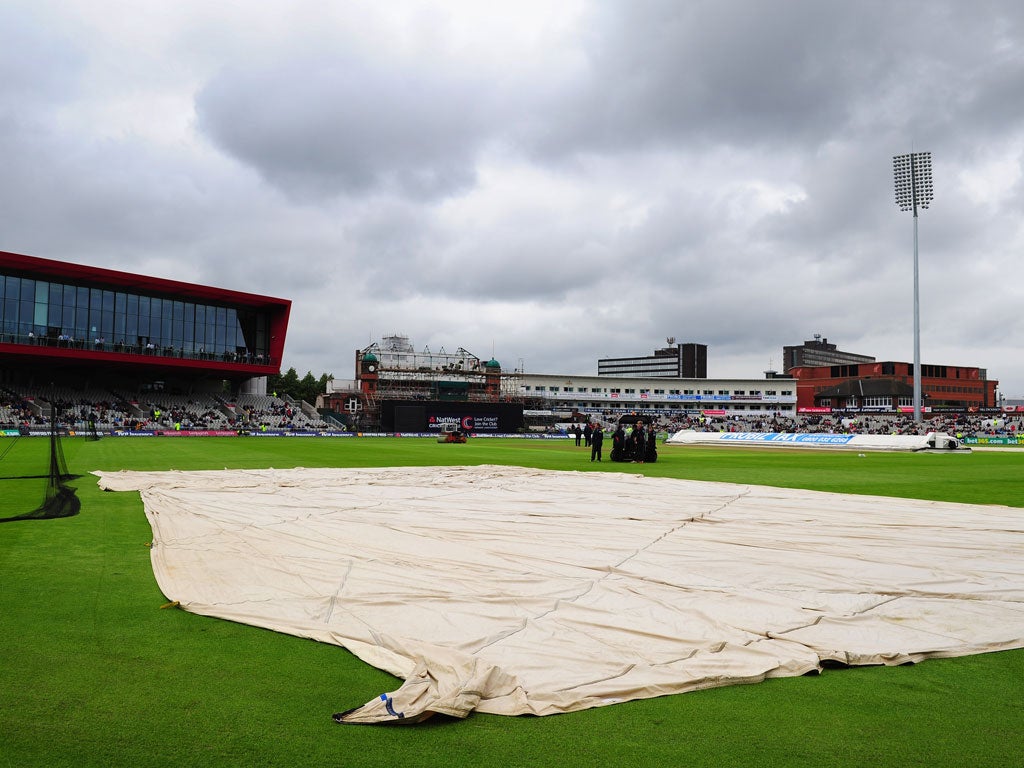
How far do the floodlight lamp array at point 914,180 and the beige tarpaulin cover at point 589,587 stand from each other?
6264cm

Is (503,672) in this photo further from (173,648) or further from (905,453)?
(905,453)

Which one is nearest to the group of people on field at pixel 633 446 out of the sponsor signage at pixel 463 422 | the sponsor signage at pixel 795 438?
the sponsor signage at pixel 795 438

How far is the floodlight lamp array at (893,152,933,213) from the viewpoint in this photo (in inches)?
2537

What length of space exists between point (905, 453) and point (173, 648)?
45.9 m

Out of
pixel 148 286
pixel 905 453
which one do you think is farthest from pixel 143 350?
pixel 905 453

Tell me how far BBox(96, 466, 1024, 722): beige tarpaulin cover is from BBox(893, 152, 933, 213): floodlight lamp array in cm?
6264

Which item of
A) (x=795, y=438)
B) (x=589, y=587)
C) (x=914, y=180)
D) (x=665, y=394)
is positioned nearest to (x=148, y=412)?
(x=795, y=438)

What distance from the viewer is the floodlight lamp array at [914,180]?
211 feet

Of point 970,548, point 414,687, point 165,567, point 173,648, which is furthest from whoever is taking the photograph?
point 970,548

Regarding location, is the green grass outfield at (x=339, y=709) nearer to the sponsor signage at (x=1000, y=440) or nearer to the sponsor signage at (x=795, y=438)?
the sponsor signage at (x=795, y=438)

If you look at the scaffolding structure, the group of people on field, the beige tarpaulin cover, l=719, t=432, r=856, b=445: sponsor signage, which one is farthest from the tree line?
the beige tarpaulin cover

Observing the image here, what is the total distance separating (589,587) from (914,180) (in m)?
72.1

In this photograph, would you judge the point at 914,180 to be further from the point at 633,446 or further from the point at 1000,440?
the point at 633,446

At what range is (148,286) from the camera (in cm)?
6562
